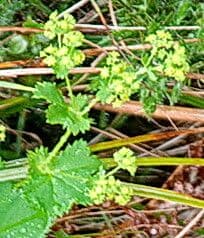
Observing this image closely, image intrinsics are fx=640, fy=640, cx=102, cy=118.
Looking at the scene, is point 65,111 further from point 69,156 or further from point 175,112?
point 175,112

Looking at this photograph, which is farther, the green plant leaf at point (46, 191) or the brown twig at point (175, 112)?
the brown twig at point (175, 112)

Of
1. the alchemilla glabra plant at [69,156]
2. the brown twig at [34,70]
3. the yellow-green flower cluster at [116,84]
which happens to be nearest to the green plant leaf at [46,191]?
the alchemilla glabra plant at [69,156]

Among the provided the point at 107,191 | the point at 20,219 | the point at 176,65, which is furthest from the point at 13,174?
the point at 176,65

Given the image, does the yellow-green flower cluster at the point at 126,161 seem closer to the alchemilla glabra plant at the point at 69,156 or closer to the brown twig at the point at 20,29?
the alchemilla glabra plant at the point at 69,156

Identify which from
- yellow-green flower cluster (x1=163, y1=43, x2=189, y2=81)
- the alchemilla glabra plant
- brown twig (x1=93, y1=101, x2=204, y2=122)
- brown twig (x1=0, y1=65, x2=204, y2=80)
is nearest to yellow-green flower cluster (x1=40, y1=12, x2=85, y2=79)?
the alchemilla glabra plant

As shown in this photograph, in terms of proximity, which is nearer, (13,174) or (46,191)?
(46,191)

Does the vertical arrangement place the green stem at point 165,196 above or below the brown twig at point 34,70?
below

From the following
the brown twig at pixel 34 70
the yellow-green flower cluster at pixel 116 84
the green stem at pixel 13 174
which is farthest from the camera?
the brown twig at pixel 34 70

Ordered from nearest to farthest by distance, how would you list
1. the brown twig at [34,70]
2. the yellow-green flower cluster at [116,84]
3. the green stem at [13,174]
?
the yellow-green flower cluster at [116,84] < the green stem at [13,174] < the brown twig at [34,70]

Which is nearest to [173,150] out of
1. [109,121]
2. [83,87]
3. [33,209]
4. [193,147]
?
[193,147]

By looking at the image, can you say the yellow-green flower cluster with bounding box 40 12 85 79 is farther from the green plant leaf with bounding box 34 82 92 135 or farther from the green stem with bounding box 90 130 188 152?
the green stem with bounding box 90 130 188 152
